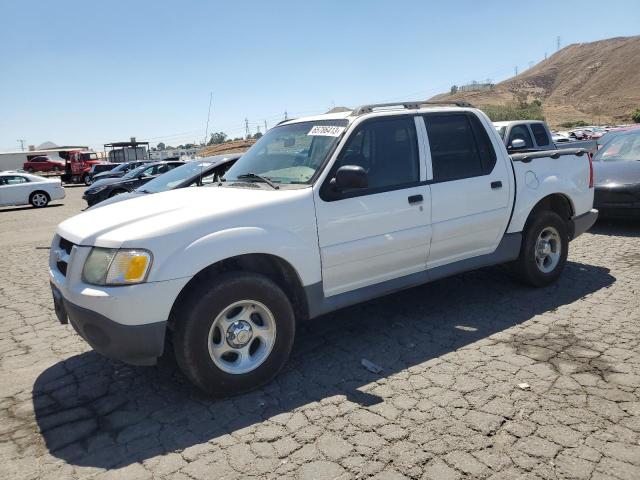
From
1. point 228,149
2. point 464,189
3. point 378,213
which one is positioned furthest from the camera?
point 228,149

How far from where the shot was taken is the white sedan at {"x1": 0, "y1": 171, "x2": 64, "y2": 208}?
781 inches

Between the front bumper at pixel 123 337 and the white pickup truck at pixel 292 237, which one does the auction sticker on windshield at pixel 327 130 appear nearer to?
the white pickup truck at pixel 292 237

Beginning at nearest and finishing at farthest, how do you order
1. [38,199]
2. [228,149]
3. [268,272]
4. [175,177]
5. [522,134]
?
[268,272]
[175,177]
[522,134]
[38,199]
[228,149]

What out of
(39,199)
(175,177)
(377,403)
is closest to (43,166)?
(39,199)

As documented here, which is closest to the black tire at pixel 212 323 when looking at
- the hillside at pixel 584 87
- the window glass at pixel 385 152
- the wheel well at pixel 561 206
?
the window glass at pixel 385 152

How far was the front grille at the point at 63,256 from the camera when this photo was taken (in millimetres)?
3642

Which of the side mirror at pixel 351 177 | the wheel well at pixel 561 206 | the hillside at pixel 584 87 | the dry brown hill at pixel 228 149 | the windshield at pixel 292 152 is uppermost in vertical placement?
the hillside at pixel 584 87

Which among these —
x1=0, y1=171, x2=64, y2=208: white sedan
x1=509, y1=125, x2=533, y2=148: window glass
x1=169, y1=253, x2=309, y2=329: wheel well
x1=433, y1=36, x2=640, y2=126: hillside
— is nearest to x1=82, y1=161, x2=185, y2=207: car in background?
x1=0, y1=171, x2=64, y2=208: white sedan

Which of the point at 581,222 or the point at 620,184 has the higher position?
the point at 620,184

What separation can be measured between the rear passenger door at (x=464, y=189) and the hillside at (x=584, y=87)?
71627 mm

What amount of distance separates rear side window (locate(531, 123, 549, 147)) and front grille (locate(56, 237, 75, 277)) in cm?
1092

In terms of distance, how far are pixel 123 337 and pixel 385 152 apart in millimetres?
2503

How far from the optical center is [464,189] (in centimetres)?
461

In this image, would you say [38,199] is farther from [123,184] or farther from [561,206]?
[561,206]
